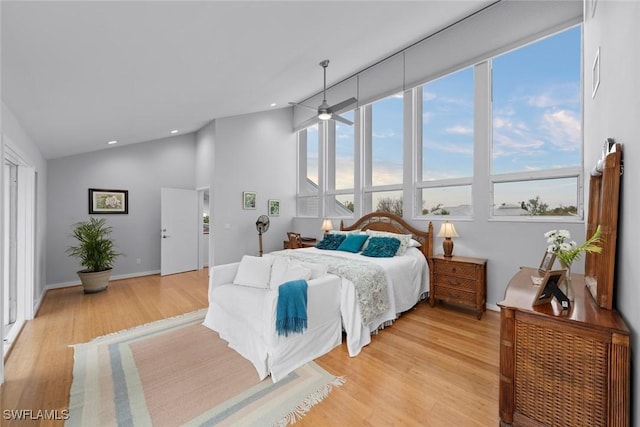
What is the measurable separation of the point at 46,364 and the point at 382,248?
12.4ft

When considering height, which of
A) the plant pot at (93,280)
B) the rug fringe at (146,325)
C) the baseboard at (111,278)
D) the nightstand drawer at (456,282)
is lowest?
the rug fringe at (146,325)

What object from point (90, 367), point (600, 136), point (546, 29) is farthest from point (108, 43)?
point (546, 29)

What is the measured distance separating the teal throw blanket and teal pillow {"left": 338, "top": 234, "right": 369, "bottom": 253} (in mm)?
2079

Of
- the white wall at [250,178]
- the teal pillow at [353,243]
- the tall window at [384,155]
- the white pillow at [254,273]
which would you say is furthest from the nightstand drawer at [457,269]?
the white wall at [250,178]

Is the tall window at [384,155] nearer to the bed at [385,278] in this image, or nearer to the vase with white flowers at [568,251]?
the bed at [385,278]

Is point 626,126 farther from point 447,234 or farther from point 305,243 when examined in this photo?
point 305,243

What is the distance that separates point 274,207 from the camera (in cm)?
654

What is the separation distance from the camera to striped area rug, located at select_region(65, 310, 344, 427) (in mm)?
1815

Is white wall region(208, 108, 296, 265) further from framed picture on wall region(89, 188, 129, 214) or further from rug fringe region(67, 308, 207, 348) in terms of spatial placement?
rug fringe region(67, 308, 207, 348)

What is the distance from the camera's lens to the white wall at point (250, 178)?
18.5 feet

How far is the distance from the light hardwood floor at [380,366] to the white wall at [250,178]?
6.58ft

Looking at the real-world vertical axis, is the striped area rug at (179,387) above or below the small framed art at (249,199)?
below

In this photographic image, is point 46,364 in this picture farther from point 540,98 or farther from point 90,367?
point 540,98

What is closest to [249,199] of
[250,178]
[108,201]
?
[250,178]
